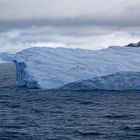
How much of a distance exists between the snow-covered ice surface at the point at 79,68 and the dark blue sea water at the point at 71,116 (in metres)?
1.08

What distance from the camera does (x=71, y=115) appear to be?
3241 cm

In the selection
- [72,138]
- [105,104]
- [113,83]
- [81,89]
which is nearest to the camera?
[72,138]

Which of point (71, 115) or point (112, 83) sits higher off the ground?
point (112, 83)

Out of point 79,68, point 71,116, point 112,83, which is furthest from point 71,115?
point 79,68

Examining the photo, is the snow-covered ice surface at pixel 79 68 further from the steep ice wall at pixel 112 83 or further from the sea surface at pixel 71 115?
the sea surface at pixel 71 115

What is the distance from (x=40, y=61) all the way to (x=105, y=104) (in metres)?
13.2

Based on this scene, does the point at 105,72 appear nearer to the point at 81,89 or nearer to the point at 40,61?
the point at 81,89

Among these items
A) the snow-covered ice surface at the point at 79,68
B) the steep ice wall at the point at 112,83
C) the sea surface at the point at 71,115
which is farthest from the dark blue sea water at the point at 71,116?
the snow-covered ice surface at the point at 79,68

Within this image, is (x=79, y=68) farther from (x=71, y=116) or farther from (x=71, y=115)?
(x=71, y=116)

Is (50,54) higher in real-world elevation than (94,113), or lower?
higher

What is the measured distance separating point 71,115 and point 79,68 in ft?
52.7

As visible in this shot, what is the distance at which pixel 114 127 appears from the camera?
91.6 ft

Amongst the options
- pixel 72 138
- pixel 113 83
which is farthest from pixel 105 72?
pixel 72 138

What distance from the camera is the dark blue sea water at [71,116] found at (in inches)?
1027
